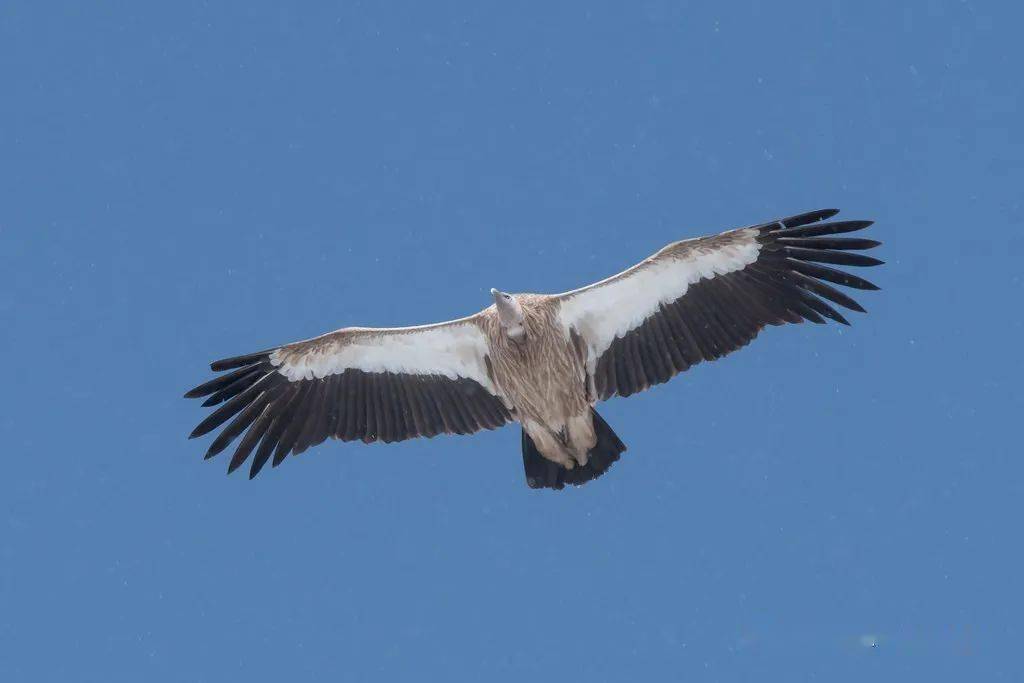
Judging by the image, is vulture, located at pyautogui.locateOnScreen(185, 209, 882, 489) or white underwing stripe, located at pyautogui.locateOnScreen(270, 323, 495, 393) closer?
vulture, located at pyautogui.locateOnScreen(185, 209, 882, 489)

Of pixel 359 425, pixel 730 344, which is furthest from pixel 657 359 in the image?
pixel 359 425

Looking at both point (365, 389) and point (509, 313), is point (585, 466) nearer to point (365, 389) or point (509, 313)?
point (509, 313)

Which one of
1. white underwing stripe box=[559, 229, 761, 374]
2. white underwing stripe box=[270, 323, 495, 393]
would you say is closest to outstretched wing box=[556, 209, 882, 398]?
white underwing stripe box=[559, 229, 761, 374]

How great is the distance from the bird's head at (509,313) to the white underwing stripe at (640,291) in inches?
20.4

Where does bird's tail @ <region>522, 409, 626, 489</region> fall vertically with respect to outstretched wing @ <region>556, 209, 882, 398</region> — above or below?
below

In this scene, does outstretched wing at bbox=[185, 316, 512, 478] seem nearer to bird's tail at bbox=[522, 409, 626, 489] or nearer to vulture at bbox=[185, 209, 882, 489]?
vulture at bbox=[185, 209, 882, 489]

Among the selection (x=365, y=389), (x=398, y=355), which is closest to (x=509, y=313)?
(x=398, y=355)

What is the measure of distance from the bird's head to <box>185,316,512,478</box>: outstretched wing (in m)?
0.58

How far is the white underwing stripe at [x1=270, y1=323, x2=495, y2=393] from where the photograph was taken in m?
15.6

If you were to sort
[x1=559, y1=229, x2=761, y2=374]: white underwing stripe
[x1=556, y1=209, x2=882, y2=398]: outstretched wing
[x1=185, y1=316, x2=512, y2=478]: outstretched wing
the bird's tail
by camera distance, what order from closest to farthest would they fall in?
1. [x1=556, y1=209, x2=882, y2=398]: outstretched wing
2. [x1=559, y1=229, x2=761, y2=374]: white underwing stripe
3. the bird's tail
4. [x1=185, y1=316, x2=512, y2=478]: outstretched wing

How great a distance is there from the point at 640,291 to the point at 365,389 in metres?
2.55

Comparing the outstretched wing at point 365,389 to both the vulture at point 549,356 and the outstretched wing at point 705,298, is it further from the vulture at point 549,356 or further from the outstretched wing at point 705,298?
the outstretched wing at point 705,298

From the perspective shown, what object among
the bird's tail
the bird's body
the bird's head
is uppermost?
the bird's head

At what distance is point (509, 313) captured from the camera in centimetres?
1490
